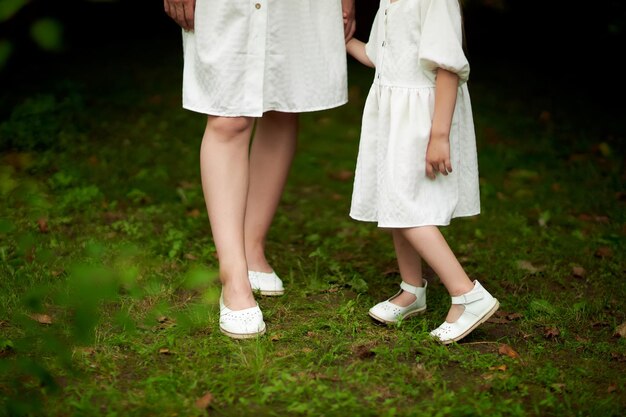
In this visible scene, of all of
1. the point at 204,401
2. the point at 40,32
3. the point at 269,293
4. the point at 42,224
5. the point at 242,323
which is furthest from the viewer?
the point at 42,224

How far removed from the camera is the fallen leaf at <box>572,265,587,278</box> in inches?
151

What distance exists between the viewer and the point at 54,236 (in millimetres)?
4129

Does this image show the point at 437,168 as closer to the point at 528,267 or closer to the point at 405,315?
the point at 405,315

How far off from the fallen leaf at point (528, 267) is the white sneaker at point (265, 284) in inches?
44.7

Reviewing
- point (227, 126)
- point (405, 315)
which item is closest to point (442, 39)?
point (227, 126)

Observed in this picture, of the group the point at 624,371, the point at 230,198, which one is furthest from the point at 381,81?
the point at 624,371

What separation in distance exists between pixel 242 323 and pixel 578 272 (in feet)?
5.42

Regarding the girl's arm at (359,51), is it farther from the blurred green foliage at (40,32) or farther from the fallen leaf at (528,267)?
the blurred green foliage at (40,32)

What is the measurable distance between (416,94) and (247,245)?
3.37 ft

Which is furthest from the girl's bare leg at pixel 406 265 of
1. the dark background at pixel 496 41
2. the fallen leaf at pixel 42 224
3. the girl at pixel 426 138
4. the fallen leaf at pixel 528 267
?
the dark background at pixel 496 41

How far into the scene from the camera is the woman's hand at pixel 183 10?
3.02 m

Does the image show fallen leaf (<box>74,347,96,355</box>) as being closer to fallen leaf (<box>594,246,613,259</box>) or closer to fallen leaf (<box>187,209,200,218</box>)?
fallen leaf (<box>187,209,200,218</box>)

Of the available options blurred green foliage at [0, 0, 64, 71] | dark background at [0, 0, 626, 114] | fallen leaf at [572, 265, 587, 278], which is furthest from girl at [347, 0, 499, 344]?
dark background at [0, 0, 626, 114]

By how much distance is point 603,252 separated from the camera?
13.5ft
